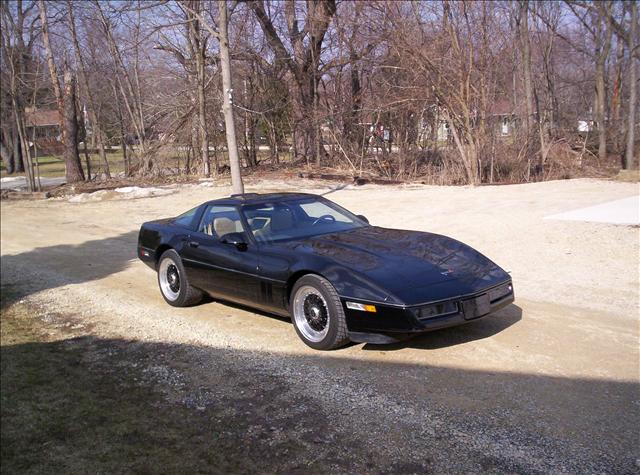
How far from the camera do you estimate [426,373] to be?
4371mm

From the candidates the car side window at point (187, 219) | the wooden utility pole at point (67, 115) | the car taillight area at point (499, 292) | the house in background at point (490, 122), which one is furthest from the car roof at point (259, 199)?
the wooden utility pole at point (67, 115)

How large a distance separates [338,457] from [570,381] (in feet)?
6.15

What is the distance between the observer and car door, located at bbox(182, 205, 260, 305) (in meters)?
5.52

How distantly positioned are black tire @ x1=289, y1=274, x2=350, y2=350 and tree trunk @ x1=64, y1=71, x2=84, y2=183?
2087 cm

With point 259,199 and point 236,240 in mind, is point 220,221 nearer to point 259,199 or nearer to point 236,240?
point 259,199

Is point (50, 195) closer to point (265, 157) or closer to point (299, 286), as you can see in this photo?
point (265, 157)

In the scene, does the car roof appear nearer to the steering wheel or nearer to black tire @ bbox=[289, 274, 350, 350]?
the steering wheel

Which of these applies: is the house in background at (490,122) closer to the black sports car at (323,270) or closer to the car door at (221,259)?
the black sports car at (323,270)

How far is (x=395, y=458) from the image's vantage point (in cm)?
322

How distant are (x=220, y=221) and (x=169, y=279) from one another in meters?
1.10

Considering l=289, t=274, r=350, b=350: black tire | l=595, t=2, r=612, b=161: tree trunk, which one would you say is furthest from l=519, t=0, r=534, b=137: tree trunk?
l=289, t=274, r=350, b=350: black tire

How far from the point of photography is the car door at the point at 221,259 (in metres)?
5.52

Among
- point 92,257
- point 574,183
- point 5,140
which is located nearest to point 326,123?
point 574,183

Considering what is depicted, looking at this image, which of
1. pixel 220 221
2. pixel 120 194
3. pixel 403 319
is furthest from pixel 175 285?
pixel 120 194
